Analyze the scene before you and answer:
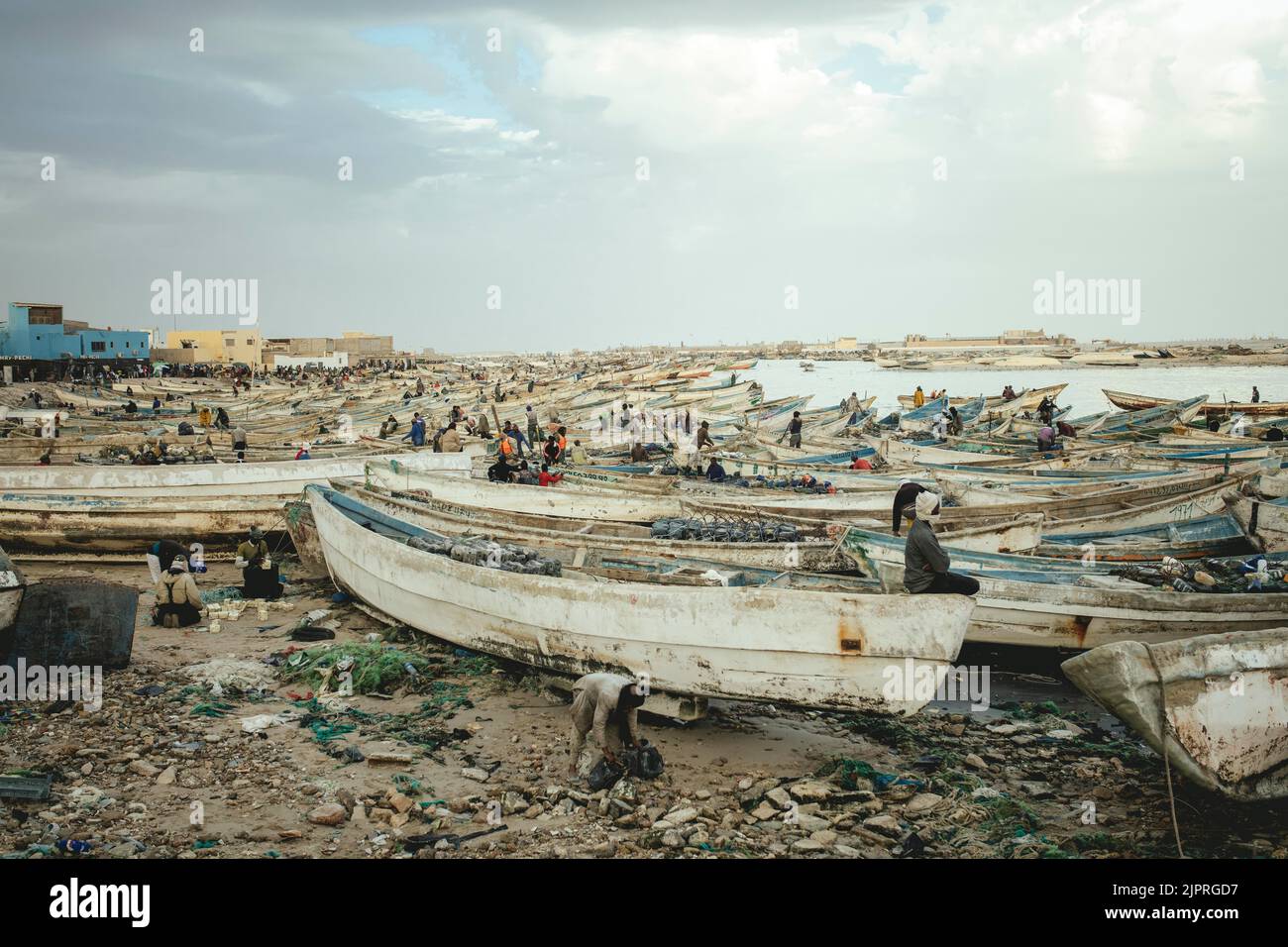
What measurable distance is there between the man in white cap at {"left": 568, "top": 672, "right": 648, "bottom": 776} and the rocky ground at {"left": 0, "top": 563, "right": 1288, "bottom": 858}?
0.20 meters

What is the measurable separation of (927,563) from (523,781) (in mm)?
3172

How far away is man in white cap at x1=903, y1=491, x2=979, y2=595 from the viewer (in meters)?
Answer: 6.21

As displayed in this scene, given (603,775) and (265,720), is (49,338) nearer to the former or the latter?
(265,720)

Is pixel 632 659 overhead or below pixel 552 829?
overhead

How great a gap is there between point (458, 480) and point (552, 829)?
913 centimetres

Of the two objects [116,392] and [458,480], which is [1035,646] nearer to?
[458,480]

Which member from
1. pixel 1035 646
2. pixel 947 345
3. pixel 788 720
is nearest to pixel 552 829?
pixel 788 720

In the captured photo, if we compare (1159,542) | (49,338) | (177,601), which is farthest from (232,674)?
(49,338)

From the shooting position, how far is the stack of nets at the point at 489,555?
335 inches

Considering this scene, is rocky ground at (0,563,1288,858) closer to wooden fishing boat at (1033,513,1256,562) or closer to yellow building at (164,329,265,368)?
wooden fishing boat at (1033,513,1256,562)

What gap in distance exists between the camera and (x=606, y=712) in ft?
20.4
